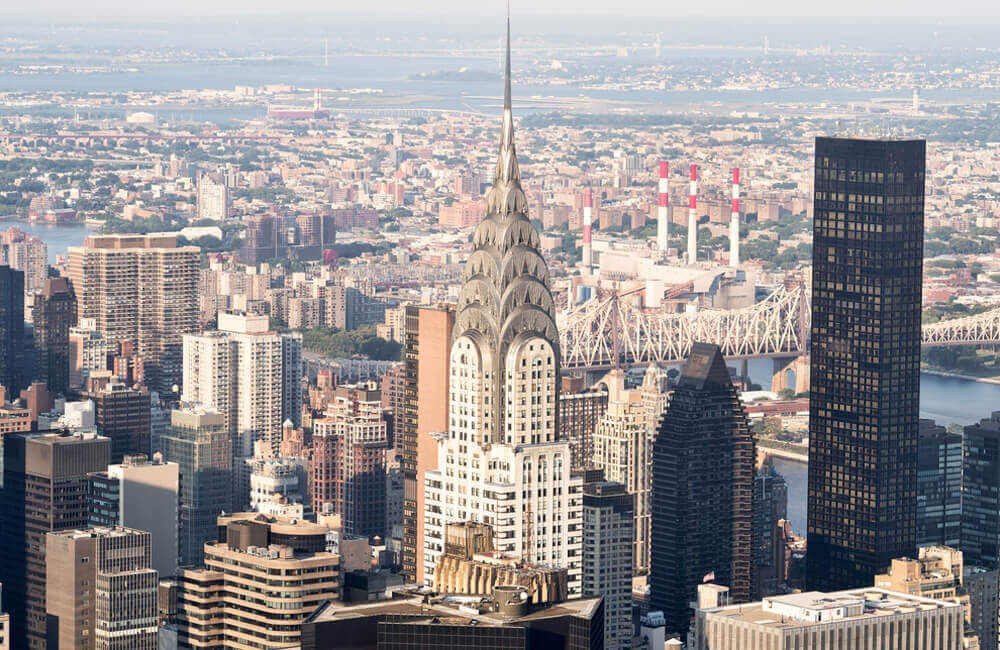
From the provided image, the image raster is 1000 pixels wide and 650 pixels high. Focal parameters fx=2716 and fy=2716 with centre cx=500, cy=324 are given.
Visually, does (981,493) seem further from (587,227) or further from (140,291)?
(587,227)

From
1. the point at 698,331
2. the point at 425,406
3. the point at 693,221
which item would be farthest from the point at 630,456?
the point at 693,221

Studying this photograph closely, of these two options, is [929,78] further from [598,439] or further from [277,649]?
[277,649]

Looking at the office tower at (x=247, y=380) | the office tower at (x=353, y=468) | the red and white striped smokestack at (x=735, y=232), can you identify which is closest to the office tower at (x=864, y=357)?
the office tower at (x=353, y=468)

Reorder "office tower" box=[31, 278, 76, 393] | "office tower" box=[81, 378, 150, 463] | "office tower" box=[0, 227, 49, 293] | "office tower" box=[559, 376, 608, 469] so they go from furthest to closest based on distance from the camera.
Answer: "office tower" box=[0, 227, 49, 293] → "office tower" box=[31, 278, 76, 393] → "office tower" box=[81, 378, 150, 463] → "office tower" box=[559, 376, 608, 469]

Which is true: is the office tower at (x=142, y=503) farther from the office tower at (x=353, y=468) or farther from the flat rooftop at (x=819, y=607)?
the flat rooftop at (x=819, y=607)

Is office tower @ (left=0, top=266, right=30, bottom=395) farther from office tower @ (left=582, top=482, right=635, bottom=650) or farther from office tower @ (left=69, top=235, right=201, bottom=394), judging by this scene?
office tower @ (left=582, top=482, right=635, bottom=650)

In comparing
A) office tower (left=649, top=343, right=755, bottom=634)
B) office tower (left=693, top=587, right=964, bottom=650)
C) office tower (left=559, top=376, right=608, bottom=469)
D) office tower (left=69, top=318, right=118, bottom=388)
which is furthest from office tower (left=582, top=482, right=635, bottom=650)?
office tower (left=69, top=318, right=118, bottom=388)
